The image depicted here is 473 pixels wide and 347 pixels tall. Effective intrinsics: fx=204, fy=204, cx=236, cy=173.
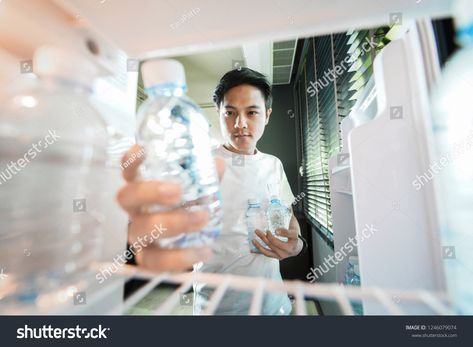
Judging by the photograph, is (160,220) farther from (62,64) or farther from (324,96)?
(324,96)

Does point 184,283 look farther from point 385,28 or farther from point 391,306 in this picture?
point 385,28

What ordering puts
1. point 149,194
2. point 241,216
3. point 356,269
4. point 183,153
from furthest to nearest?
point 241,216 → point 356,269 → point 183,153 → point 149,194

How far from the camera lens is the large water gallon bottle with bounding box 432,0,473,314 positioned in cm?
44

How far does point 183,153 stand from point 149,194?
0.66 ft

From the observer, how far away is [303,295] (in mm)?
415

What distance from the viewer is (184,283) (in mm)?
489

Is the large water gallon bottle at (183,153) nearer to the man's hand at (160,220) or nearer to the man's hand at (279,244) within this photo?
the man's hand at (160,220)

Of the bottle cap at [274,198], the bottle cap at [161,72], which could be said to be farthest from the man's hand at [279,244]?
the bottle cap at [161,72]

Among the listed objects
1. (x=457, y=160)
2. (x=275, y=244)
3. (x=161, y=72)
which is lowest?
(x=275, y=244)

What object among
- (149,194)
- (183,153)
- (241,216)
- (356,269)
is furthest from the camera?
(241,216)

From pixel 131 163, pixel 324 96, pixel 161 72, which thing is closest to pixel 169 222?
pixel 131 163

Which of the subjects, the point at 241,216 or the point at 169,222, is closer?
the point at 169,222

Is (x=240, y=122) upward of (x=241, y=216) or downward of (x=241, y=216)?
upward
